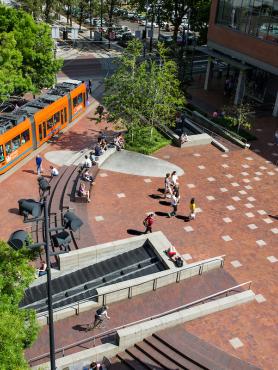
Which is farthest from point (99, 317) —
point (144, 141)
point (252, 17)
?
point (252, 17)

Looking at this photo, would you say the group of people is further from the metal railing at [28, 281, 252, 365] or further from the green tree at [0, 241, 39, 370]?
the green tree at [0, 241, 39, 370]

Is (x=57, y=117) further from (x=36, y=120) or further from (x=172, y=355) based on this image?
(x=172, y=355)

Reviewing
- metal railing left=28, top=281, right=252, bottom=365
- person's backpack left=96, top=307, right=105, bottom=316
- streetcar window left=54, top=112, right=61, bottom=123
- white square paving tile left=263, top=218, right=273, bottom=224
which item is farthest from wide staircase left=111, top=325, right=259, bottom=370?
streetcar window left=54, top=112, right=61, bottom=123

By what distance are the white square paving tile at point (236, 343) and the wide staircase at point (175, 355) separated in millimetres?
594

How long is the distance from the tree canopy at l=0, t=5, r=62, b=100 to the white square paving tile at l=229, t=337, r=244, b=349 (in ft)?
82.4

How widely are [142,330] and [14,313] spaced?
6.03m

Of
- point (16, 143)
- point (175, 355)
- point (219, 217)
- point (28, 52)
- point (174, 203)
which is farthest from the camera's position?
point (28, 52)

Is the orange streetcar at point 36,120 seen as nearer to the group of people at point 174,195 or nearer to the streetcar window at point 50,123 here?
the streetcar window at point 50,123

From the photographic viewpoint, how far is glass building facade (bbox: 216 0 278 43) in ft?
118

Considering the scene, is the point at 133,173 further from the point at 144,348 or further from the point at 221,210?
the point at 144,348

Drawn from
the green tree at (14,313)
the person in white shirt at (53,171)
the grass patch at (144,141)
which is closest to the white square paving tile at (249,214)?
the grass patch at (144,141)

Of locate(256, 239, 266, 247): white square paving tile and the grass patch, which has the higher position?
the grass patch

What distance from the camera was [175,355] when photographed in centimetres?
1529

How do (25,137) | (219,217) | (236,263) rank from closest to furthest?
(236,263) < (219,217) < (25,137)
